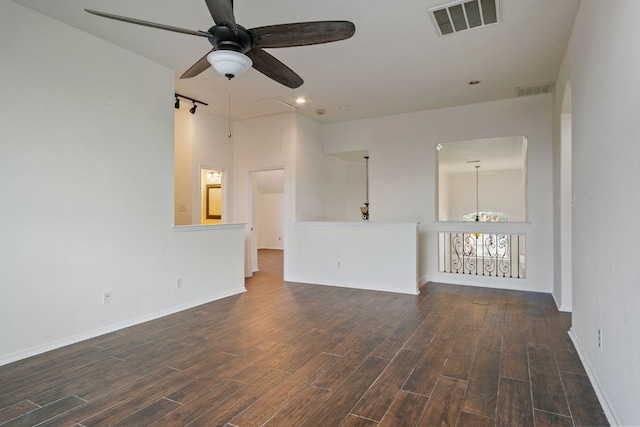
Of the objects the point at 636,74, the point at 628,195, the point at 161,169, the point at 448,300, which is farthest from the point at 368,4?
the point at 448,300

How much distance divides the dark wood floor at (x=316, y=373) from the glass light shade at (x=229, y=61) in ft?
7.36

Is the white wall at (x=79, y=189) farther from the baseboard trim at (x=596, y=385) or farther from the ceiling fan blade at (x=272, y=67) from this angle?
the baseboard trim at (x=596, y=385)

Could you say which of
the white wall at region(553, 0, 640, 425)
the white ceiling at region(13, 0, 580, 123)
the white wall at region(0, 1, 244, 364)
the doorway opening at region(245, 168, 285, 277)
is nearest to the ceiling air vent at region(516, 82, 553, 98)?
the white ceiling at region(13, 0, 580, 123)

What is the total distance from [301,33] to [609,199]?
2180mm

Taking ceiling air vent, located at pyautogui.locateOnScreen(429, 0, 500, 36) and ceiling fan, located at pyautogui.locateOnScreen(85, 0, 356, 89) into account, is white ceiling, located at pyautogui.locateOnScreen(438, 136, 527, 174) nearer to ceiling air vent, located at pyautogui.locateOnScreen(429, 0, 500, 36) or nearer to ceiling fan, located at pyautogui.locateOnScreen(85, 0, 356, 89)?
ceiling air vent, located at pyautogui.locateOnScreen(429, 0, 500, 36)

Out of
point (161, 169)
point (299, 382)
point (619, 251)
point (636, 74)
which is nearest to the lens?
point (636, 74)

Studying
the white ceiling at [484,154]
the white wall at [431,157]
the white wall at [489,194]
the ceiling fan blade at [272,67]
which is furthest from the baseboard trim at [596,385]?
the white wall at [489,194]

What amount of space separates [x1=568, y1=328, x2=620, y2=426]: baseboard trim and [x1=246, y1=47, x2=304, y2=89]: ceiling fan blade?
123 inches

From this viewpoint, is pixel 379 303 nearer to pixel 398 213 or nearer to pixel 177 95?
pixel 398 213

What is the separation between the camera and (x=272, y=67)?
283cm

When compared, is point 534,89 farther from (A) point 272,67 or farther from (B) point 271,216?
(B) point 271,216

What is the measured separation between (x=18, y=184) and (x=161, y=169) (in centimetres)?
142

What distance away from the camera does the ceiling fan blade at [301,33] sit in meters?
2.26

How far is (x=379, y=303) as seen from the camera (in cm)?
461
